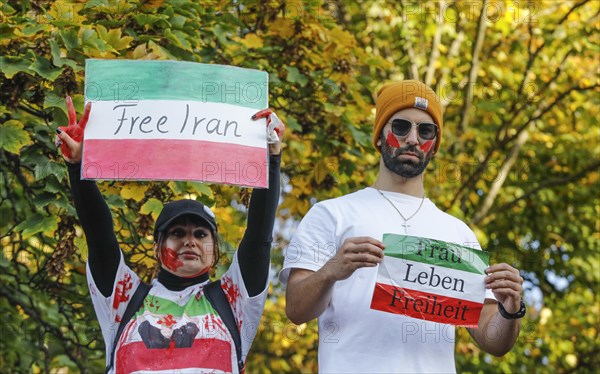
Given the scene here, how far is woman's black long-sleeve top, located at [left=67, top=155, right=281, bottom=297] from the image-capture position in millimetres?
3348

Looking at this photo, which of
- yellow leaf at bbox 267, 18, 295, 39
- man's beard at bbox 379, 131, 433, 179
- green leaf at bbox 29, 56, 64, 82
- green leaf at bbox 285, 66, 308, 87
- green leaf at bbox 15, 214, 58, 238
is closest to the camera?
man's beard at bbox 379, 131, 433, 179

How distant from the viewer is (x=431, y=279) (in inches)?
135

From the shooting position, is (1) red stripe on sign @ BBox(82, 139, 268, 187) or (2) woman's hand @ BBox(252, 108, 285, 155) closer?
(1) red stripe on sign @ BBox(82, 139, 268, 187)

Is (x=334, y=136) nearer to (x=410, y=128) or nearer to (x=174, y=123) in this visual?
(x=410, y=128)

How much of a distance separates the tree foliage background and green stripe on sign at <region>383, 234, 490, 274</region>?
1676 millimetres

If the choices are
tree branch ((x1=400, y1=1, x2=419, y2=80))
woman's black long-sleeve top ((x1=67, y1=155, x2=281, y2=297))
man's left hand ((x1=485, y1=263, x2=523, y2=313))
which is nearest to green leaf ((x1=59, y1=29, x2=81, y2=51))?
woman's black long-sleeve top ((x1=67, y1=155, x2=281, y2=297))

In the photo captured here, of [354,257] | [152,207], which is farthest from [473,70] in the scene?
[354,257]

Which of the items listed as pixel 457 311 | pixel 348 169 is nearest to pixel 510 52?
pixel 348 169

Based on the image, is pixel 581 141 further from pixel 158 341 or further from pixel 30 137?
pixel 158 341

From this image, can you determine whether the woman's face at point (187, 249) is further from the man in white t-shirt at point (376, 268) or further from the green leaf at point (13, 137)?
the green leaf at point (13, 137)

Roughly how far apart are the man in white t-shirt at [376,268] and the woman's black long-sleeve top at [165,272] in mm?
120

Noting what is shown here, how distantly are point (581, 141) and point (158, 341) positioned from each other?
8.18 meters

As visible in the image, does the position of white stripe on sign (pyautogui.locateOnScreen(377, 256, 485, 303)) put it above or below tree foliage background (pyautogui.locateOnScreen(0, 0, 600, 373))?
below

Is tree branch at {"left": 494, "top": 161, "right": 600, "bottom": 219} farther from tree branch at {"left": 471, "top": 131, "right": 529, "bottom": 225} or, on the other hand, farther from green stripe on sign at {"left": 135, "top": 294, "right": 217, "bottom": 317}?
green stripe on sign at {"left": 135, "top": 294, "right": 217, "bottom": 317}
